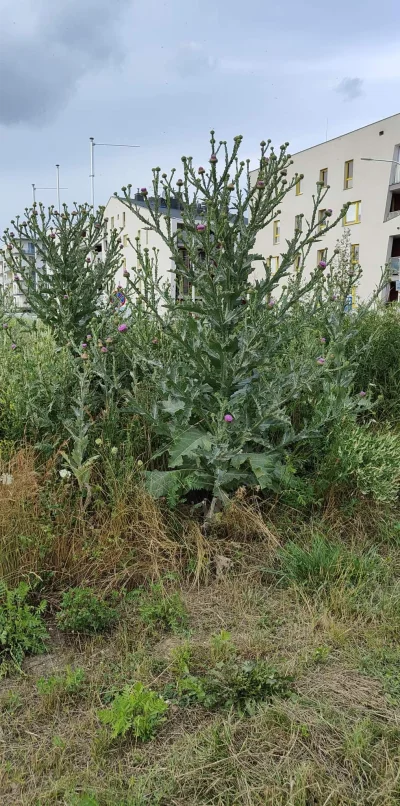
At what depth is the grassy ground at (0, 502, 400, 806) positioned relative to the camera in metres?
1.63

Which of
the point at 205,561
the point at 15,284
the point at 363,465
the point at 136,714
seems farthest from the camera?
the point at 15,284

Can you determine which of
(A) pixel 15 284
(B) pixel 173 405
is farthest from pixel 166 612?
(A) pixel 15 284

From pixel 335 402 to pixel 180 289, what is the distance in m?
1.26

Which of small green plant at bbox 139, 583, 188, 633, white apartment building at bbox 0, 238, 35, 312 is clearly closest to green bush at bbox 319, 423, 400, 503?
small green plant at bbox 139, 583, 188, 633

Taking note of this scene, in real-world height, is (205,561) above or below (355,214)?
below

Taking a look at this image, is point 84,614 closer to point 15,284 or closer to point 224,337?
point 224,337

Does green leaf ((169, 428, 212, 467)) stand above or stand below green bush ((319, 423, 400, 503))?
above

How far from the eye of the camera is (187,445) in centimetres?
292

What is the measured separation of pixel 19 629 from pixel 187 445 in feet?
3.96

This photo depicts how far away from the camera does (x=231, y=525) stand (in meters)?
3.00

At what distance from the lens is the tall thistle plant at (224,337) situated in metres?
2.82

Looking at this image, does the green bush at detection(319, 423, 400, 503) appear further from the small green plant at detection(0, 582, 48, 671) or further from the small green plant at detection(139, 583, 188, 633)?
the small green plant at detection(0, 582, 48, 671)

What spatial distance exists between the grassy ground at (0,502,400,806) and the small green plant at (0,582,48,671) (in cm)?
6

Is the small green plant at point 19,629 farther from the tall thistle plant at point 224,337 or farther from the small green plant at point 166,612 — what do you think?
the tall thistle plant at point 224,337
